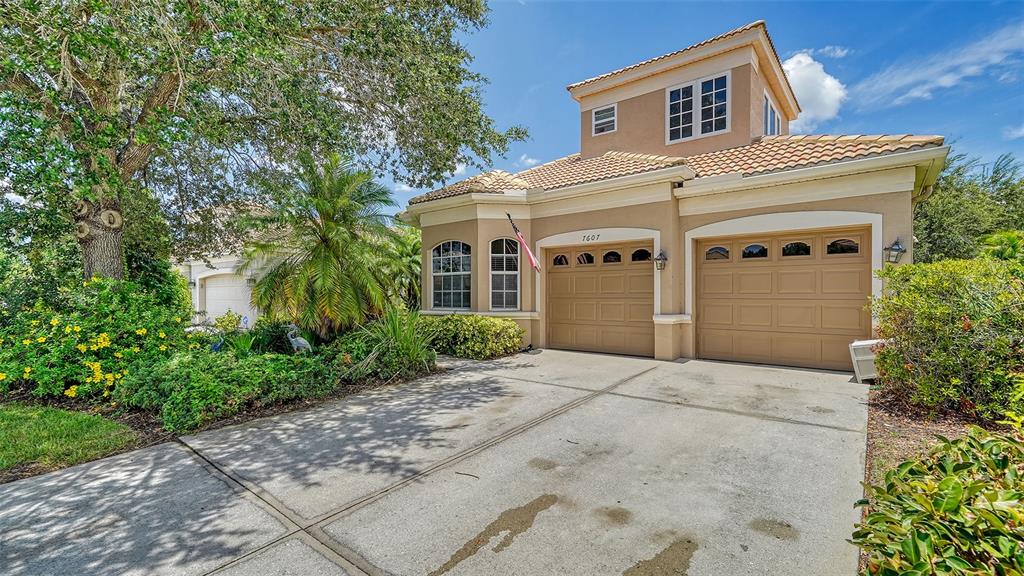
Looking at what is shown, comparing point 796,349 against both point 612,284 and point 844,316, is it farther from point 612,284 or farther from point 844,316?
point 612,284

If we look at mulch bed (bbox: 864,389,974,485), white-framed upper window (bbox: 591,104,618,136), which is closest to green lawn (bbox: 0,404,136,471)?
mulch bed (bbox: 864,389,974,485)

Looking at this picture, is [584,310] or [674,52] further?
[674,52]

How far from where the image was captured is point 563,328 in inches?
427

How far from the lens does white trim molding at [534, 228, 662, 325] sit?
9227 mm

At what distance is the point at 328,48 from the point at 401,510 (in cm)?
734

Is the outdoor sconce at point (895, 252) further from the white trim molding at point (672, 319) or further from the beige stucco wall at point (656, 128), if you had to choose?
the beige stucco wall at point (656, 128)

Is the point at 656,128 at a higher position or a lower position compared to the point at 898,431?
higher

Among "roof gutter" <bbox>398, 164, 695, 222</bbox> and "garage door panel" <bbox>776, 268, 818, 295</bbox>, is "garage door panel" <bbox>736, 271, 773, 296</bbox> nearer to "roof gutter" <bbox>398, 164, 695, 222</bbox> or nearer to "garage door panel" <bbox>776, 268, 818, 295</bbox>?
"garage door panel" <bbox>776, 268, 818, 295</bbox>

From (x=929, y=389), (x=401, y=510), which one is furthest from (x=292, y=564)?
(x=929, y=389)

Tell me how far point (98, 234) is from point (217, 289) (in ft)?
49.6

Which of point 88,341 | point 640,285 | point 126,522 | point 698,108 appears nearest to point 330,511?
point 126,522

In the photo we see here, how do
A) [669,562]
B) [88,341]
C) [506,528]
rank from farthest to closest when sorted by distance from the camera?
1. [88,341]
2. [506,528]
3. [669,562]

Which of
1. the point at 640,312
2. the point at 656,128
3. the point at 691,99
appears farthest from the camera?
the point at 656,128

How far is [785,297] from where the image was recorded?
834 cm
